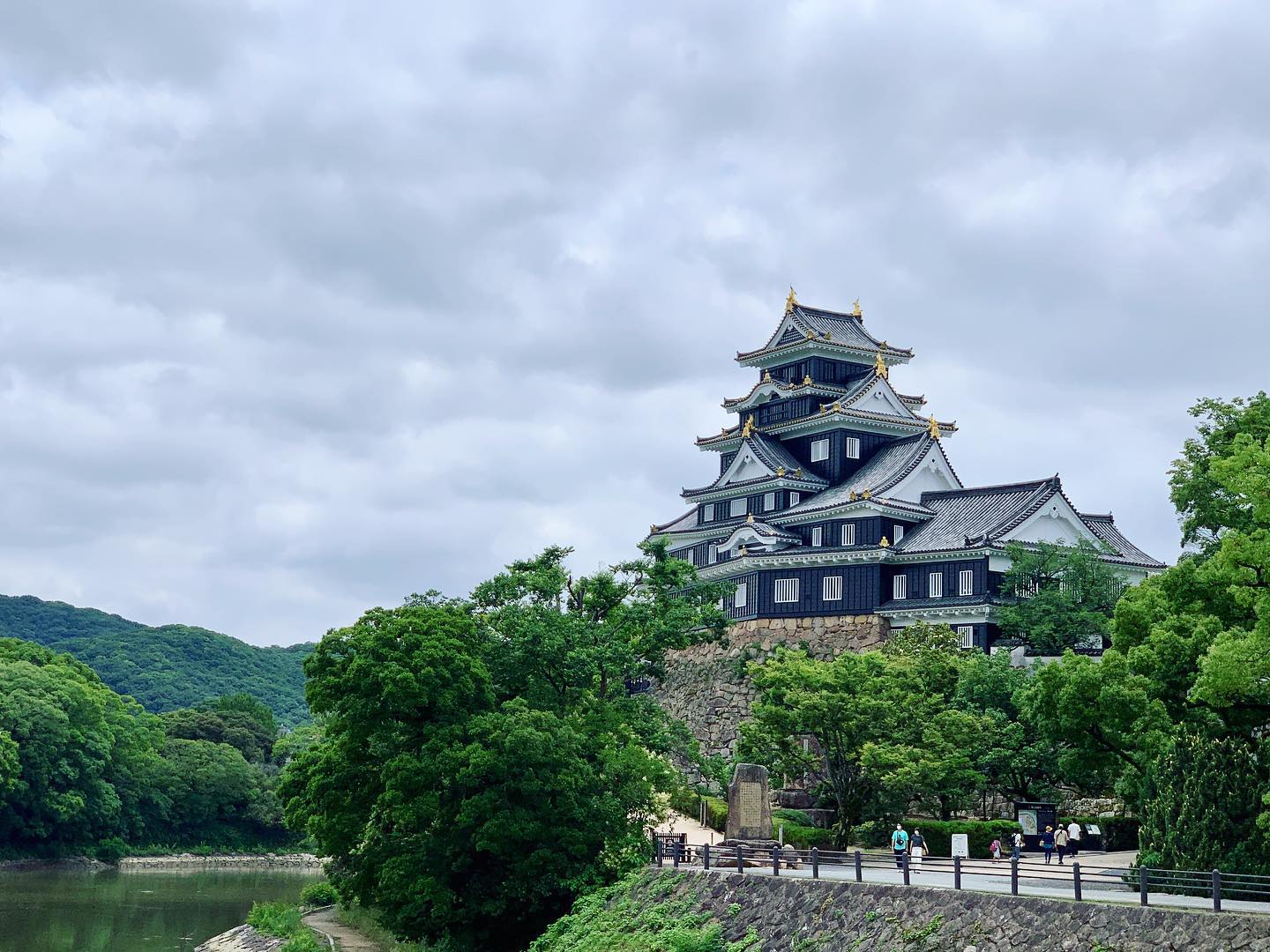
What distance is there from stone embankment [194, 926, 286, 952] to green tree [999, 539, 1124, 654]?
1177 inches

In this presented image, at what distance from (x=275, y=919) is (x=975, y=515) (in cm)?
3287

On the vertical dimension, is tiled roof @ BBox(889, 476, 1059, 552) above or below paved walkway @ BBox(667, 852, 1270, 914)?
above

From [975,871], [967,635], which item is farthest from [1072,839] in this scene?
[967,635]

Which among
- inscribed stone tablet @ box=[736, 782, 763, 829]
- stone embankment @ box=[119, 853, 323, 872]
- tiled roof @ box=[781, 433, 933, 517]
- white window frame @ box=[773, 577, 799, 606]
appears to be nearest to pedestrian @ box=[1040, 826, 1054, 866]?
inscribed stone tablet @ box=[736, 782, 763, 829]

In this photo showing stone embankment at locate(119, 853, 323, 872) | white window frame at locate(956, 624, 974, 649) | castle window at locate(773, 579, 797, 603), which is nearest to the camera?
white window frame at locate(956, 624, 974, 649)

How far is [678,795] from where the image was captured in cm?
4312

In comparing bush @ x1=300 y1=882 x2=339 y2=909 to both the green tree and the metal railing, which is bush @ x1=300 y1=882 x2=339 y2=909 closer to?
the metal railing

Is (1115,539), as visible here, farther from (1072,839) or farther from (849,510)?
(1072,839)

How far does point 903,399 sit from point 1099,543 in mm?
14446

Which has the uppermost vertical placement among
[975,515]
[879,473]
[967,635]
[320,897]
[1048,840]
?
[879,473]

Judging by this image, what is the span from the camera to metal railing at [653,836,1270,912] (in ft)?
85.8

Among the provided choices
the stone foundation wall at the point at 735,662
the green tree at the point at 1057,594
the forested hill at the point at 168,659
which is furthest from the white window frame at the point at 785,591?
the forested hill at the point at 168,659

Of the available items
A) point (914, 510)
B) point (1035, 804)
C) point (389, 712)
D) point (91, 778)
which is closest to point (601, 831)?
point (389, 712)

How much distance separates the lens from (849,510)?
66.3 metres
